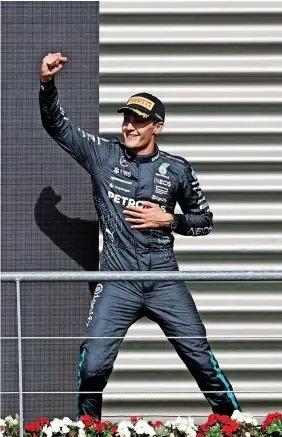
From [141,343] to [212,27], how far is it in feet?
5.48

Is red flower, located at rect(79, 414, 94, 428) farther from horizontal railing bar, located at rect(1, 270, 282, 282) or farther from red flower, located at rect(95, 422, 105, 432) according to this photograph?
horizontal railing bar, located at rect(1, 270, 282, 282)

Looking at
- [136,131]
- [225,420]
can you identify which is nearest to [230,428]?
[225,420]

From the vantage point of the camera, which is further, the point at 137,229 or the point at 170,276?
the point at 137,229

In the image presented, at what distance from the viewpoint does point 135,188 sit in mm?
5727

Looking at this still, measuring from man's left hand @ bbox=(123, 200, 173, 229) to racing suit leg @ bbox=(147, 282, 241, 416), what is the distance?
10.7 inches

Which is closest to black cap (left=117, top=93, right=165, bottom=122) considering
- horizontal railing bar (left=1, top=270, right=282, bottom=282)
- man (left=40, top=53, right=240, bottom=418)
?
Answer: man (left=40, top=53, right=240, bottom=418)

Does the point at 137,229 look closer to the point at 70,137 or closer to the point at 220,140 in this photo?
the point at 70,137

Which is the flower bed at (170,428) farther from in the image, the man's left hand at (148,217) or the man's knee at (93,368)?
the man's left hand at (148,217)

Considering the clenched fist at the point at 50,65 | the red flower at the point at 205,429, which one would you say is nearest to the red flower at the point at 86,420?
the red flower at the point at 205,429

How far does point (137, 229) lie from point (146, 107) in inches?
22.0

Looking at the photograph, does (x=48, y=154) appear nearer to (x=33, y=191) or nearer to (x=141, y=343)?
(x=33, y=191)

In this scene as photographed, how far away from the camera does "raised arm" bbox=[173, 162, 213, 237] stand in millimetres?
5801

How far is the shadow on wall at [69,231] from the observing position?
6.52 meters

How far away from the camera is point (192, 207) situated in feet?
19.3
